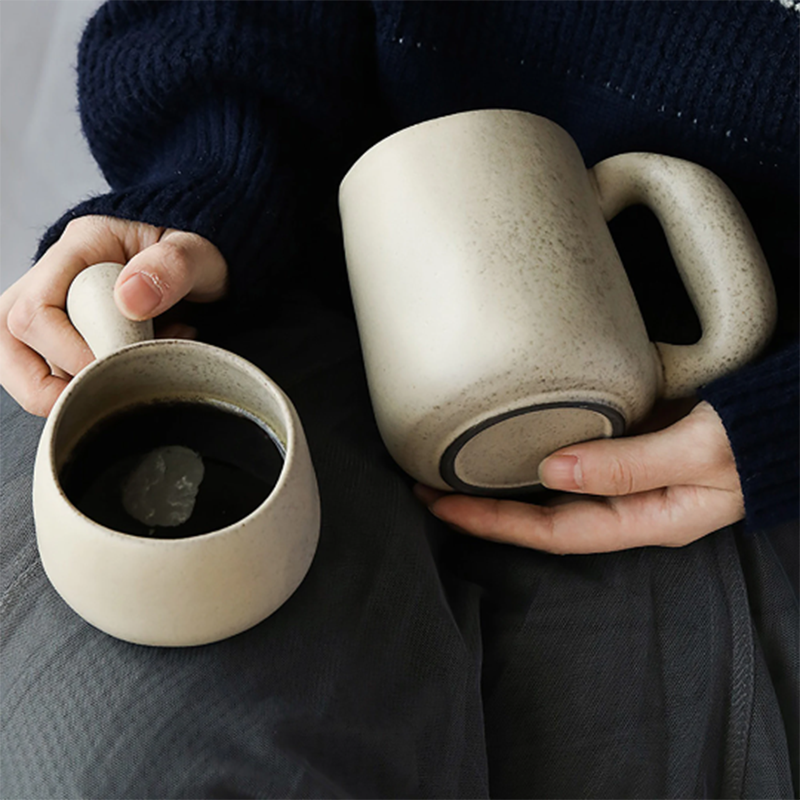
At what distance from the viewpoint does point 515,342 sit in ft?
1.33

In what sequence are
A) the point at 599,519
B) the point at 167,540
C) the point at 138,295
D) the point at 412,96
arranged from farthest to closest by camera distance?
the point at 412,96, the point at 599,519, the point at 138,295, the point at 167,540

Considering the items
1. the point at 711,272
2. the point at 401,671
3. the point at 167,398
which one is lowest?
the point at 401,671

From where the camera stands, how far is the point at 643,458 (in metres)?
0.48

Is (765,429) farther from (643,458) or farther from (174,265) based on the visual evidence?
(174,265)

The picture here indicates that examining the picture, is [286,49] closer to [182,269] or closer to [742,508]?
[182,269]

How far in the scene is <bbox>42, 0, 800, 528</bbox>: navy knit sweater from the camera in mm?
536

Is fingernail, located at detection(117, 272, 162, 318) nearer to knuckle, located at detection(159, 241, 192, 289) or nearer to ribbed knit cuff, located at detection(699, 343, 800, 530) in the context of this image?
knuckle, located at detection(159, 241, 192, 289)

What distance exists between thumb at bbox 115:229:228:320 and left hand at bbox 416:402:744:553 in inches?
7.7

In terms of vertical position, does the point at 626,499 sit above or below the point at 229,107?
below

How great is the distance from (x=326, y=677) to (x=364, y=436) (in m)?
0.17

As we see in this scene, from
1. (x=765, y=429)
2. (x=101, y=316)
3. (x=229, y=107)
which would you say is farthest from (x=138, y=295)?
(x=765, y=429)

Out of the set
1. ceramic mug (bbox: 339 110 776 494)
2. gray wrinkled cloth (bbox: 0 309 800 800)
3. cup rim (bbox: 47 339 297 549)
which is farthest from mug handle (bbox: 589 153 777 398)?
cup rim (bbox: 47 339 297 549)

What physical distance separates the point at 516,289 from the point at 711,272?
0.13 meters

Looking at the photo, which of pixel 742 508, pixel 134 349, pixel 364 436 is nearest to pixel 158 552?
pixel 134 349
